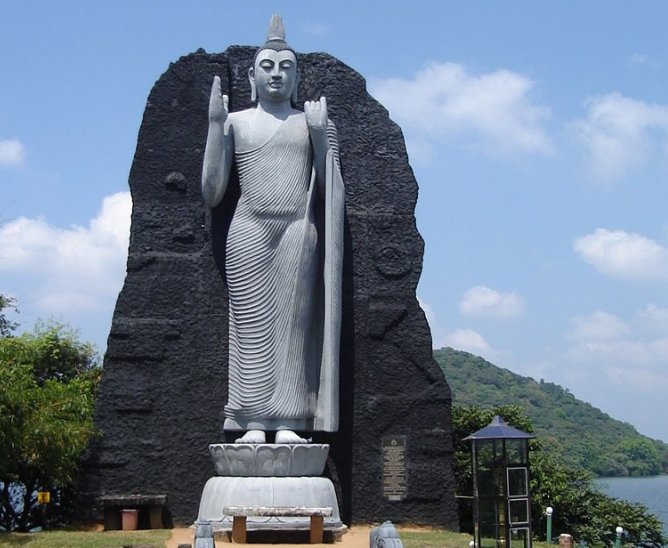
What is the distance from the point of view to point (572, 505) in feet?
43.8

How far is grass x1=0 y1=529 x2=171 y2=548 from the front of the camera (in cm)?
843

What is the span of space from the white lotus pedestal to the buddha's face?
12.3ft

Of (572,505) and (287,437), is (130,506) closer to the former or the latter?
(287,437)

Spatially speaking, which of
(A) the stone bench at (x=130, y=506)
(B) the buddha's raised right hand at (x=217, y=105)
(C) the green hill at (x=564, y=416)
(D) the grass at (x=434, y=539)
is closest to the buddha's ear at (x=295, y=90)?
(B) the buddha's raised right hand at (x=217, y=105)

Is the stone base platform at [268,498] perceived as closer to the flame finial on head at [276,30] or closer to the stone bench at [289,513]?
the stone bench at [289,513]

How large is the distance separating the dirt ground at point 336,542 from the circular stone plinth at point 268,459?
2.36ft

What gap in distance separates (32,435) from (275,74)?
14.8ft

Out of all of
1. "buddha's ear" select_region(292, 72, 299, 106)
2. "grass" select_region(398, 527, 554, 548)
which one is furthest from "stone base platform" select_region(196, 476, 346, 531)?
"buddha's ear" select_region(292, 72, 299, 106)

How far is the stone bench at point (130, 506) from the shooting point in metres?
9.91

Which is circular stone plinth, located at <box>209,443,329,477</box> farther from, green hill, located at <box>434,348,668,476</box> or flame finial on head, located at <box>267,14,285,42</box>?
green hill, located at <box>434,348,668,476</box>

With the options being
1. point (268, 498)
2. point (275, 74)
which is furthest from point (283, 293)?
point (275, 74)

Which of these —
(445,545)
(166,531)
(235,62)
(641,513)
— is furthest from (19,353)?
(641,513)

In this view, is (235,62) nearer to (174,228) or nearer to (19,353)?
(174,228)

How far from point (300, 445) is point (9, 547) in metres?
2.73
